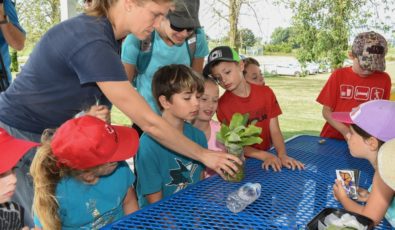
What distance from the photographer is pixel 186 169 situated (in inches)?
81.7

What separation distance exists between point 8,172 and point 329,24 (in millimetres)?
5428

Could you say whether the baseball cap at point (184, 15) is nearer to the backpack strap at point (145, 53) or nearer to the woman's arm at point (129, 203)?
the backpack strap at point (145, 53)

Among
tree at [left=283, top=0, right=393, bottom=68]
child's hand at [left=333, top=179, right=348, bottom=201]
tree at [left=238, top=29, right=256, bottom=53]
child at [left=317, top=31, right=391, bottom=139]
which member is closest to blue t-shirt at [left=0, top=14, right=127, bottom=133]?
child's hand at [left=333, top=179, right=348, bottom=201]

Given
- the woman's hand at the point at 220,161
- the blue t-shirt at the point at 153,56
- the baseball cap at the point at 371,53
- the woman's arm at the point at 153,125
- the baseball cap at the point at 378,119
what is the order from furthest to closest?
the baseball cap at the point at 371,53 < the blue t-shirt at the point at 153,56 < the woman's hand at the point at 220,161 < the woman's arm at the point at 153,125 < the baseball cap at the point at 378,119

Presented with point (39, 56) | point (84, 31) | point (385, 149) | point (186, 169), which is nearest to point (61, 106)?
point (39, 56)

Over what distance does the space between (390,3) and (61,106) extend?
4409 mm

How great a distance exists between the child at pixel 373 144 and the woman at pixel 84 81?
1.62 feet

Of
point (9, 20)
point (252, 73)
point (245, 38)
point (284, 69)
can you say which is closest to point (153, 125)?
point (9, 20)

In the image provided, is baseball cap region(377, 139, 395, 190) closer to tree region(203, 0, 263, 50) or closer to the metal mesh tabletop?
the metal mesh tabletop

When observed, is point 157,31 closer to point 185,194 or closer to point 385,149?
point 185,194

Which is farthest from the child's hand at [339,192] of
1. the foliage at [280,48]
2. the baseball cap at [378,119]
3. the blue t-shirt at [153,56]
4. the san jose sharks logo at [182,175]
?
the foliage at [280,48]

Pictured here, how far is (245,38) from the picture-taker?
526 cm

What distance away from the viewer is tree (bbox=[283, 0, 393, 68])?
5023 millimetres

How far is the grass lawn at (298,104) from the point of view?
8.15m
